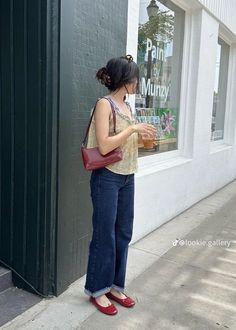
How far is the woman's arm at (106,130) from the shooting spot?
2.26m

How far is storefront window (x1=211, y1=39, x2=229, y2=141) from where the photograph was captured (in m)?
6.87

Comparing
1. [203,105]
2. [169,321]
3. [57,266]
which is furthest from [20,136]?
[203,105]

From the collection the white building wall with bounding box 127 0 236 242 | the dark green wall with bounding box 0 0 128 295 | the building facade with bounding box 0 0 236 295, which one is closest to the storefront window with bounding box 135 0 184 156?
the white building wall with bounding box 127 0 236 242

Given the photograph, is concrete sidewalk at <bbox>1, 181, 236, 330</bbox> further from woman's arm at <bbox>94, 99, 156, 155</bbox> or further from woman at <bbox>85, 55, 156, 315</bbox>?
woman's arm at <bbox>94, 99, 156, 155</bbox>

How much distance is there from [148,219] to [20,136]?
2.03 m

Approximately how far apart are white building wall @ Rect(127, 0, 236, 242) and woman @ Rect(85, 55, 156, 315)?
4.07ft

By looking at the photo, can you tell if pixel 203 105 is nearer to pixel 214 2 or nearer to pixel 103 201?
pixel 214 2

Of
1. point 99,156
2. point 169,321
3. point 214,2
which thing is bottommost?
point 169,321

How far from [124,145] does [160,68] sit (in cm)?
251

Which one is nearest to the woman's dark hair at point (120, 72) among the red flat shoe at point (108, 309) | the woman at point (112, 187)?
the woman at point (112, 187)

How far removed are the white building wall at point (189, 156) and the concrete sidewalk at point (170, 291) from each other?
34cm

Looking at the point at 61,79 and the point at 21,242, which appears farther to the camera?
the point at 21,242

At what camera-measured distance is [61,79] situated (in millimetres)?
2467

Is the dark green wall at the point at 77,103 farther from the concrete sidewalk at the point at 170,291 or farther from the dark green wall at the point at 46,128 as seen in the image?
the concrete sidewalk at the point at 170,291
